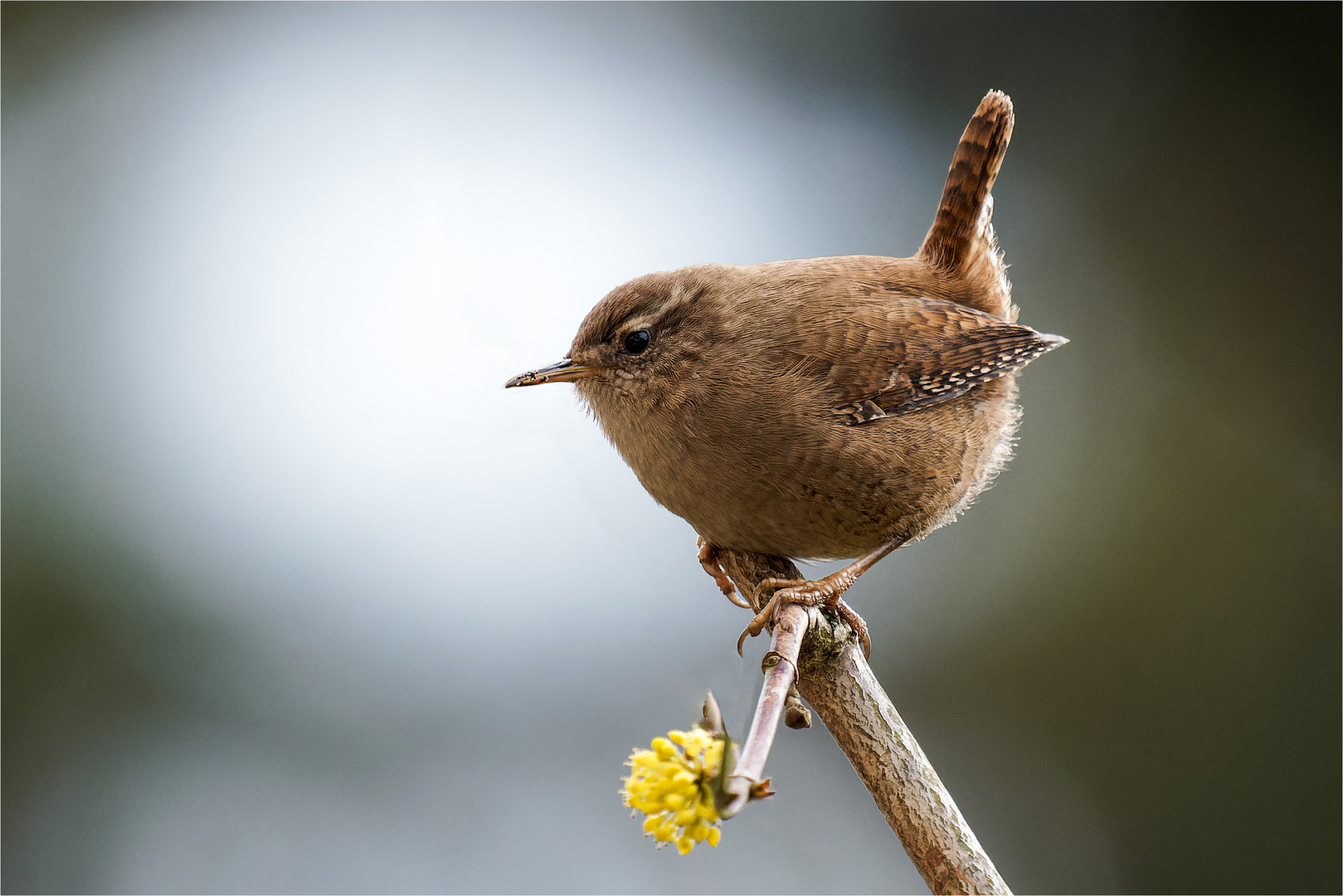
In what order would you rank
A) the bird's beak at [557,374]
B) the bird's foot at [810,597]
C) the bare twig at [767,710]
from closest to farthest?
the bare twig at [767,710] → the bird's foot at [810,597] → the bird's beak at [557,374]

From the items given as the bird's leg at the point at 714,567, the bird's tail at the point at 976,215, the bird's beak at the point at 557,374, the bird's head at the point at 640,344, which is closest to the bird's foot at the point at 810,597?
the bird's leg at the point at 714,567

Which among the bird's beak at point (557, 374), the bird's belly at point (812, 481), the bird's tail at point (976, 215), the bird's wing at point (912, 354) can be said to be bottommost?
the bird's belly at point (812, 481)

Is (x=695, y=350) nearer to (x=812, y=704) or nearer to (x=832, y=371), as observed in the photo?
(x=832, y=371)

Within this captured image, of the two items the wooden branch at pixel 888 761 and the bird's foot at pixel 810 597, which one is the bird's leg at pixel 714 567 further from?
the wooden branch at pixel 888 761

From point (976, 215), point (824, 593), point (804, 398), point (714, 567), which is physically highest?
point (976, 215)

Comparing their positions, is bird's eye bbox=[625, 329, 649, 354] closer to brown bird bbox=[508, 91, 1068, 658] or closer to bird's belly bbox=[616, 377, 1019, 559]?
brown bird bbox=[508, 91, 1068, 658]

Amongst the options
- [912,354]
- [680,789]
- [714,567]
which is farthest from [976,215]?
[680,789]

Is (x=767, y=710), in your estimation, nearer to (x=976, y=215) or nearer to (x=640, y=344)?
(x=640, y=344)
